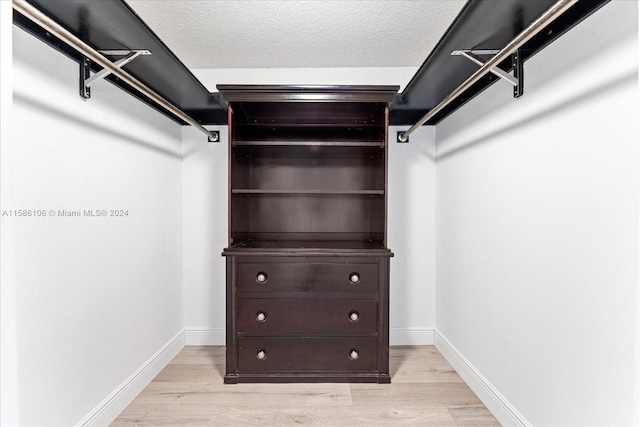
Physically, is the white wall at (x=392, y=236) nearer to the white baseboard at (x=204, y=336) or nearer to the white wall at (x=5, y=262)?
the white baseboard at (x=204, y=336)

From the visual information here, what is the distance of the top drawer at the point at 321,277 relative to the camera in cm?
174

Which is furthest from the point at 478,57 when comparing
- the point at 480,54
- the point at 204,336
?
the point at 204,336

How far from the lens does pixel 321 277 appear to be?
175 cm

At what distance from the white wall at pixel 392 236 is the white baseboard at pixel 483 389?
29 centimetres

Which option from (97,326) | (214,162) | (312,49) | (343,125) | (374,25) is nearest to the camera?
(97,326)

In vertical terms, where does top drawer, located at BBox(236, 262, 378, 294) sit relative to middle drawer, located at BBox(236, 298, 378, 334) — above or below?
above

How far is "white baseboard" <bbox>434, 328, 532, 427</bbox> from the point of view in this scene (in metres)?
1.34

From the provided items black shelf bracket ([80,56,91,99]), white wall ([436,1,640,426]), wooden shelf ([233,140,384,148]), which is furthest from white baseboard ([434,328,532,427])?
black shelf bracket ([80,56,91,99])

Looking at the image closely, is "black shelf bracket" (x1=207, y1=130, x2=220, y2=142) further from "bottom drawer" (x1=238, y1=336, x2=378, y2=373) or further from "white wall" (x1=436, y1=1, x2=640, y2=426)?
"white wall" (x1=436, y1=1, x2=640, y2=426)

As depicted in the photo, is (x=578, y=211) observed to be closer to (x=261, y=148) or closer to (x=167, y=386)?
(x=261, y=148)

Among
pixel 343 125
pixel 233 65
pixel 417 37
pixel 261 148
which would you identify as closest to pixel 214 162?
pixel 261 148

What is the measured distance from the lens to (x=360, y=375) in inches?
68.3

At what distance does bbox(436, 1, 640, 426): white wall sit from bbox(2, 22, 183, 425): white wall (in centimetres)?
131

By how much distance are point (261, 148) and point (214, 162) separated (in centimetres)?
36
